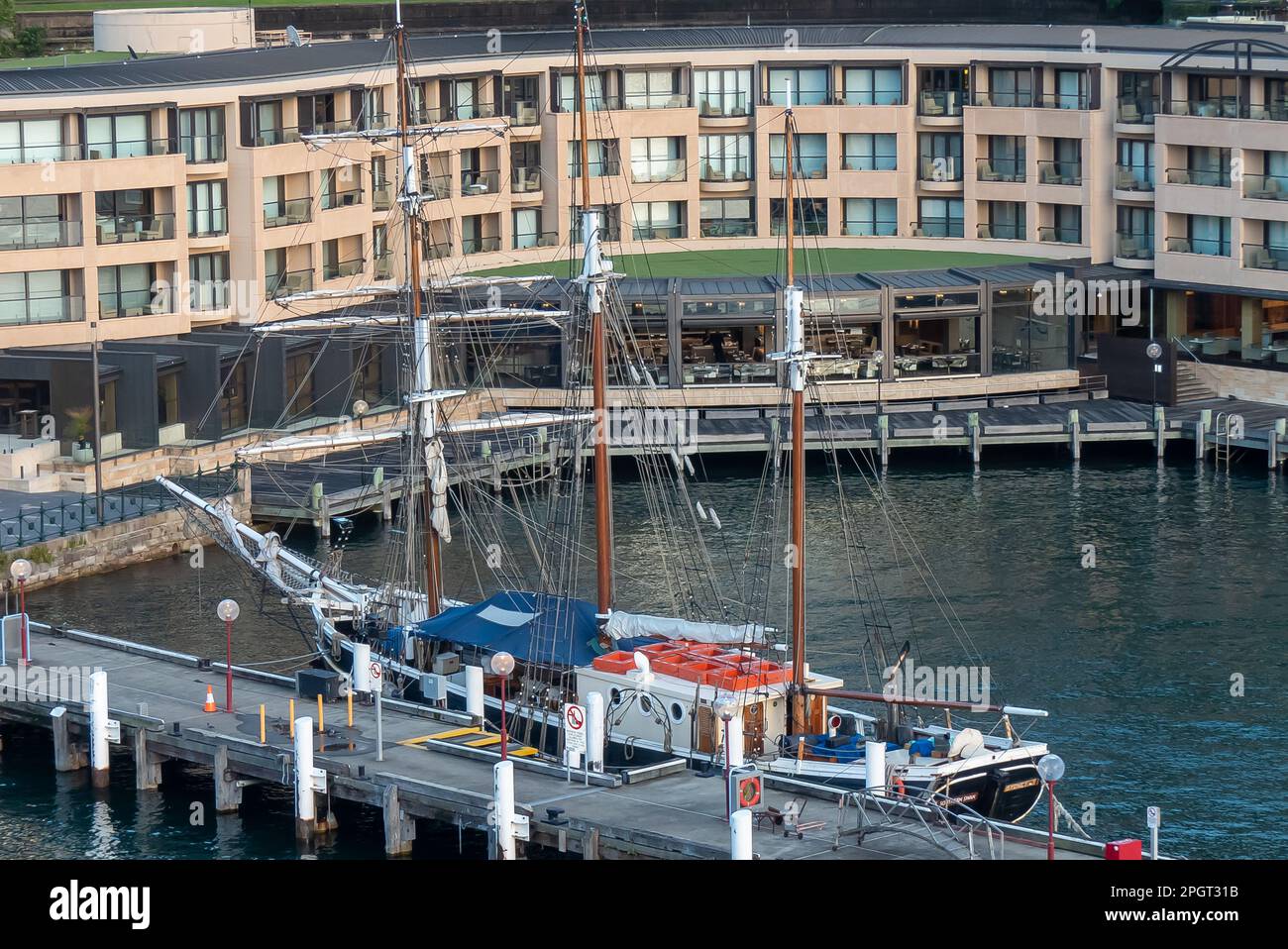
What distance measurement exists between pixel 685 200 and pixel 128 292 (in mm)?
33044

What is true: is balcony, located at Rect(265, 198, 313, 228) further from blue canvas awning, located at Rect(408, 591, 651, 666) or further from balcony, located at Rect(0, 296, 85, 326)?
blue canvas awning, located at Rect(408, 591, 651, 666)

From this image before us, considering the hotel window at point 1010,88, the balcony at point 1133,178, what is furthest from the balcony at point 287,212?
the balcony at point 1133,178

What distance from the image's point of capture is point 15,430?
348ft

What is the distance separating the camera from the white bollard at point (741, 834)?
5553 cm

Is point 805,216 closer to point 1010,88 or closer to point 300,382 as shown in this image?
point 1010,88

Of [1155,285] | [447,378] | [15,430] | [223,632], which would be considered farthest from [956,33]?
[223,632]

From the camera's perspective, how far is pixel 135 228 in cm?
11250

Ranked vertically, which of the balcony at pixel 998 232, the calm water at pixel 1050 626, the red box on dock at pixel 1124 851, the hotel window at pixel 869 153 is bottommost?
the calm water at pixel 1050 626

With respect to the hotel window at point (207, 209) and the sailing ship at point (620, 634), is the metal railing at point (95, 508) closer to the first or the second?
the sailing ship at point (620, 634)

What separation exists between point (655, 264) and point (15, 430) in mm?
35019

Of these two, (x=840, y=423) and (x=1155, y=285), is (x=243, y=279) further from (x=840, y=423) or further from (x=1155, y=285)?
(x=1155, y=285)

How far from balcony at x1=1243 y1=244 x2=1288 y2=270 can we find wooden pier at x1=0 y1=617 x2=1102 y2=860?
60.4 metres

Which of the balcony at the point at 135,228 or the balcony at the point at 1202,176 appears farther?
the balcony at the point at 1202,176

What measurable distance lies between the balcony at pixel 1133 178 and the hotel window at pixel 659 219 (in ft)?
74.0
